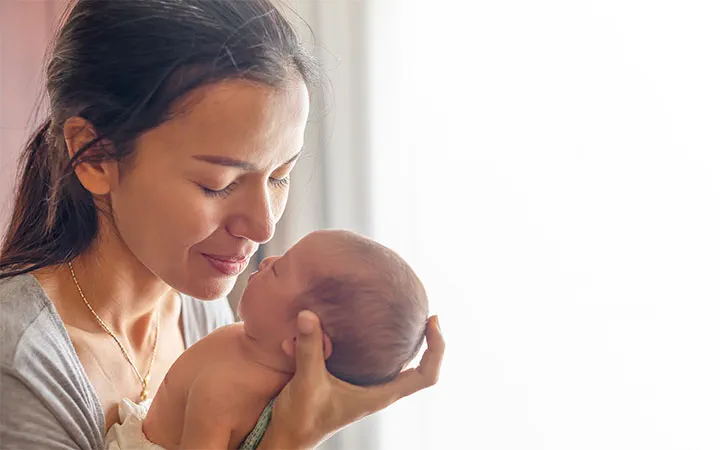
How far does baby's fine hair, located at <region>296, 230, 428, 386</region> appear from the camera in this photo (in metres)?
1.23

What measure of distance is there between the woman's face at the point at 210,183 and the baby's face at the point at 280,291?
66mm

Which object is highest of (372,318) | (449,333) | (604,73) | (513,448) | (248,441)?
(604,73)

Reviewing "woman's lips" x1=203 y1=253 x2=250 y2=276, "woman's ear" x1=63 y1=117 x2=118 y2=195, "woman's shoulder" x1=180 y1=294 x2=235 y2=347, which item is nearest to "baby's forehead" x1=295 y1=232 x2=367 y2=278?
"woman's lips" x1=203 y1=253 x2=250 y2=276

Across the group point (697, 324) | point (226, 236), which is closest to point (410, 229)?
point (697, 324)

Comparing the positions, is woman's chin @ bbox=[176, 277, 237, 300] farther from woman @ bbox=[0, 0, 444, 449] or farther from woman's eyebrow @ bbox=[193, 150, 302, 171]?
woman's eyebrow @ bbox=[193, 150, 302, 171]

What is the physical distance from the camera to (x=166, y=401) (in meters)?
1.34

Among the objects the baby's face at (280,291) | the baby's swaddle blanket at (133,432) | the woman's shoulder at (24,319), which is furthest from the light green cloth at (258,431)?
the woman's shoulder at (24,319)

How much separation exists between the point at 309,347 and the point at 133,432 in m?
0.37

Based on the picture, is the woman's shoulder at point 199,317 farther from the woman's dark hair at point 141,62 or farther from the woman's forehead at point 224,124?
the woman's forehead at point 224,124

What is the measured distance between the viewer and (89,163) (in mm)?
1319

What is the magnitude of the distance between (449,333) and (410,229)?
29cm

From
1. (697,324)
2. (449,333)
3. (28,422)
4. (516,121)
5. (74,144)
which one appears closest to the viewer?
(28,422)

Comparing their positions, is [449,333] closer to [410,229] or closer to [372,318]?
[410,229]

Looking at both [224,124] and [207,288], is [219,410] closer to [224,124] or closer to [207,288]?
[207,288]
